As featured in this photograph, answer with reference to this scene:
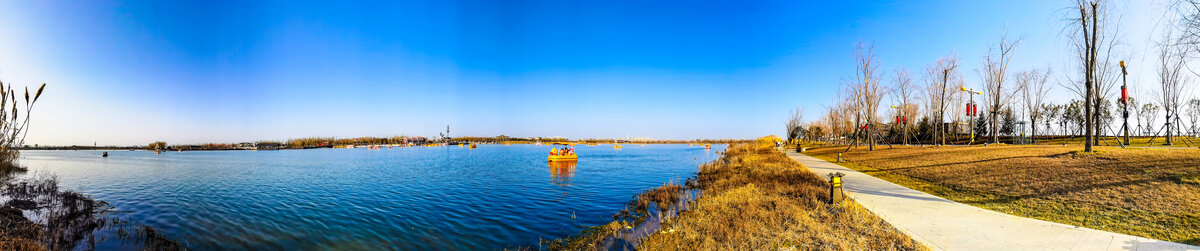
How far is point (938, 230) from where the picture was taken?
698 cm

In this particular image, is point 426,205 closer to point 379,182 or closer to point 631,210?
point 631,210

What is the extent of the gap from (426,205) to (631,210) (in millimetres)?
7004

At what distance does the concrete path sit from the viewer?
5.91 metres

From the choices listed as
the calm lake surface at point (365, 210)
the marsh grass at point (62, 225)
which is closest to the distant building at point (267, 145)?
the calm lake surface at point (365, 210)

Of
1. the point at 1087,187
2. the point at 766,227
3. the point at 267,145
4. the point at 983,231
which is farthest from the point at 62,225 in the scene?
the point at 267,145

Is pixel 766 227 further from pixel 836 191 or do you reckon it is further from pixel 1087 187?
pixel 1087 187

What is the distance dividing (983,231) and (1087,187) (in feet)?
19.7

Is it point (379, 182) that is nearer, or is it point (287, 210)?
point (287, 210)

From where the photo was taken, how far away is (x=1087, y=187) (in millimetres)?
9656

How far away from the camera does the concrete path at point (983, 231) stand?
19.4 feet

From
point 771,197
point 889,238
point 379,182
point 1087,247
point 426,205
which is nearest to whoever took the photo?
point 1087,247

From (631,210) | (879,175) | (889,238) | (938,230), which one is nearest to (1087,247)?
(938,230)

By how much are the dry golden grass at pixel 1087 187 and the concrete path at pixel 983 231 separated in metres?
0.62

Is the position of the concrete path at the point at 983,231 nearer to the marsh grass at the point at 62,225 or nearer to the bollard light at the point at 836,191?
the bollard light at the point at 836,191
